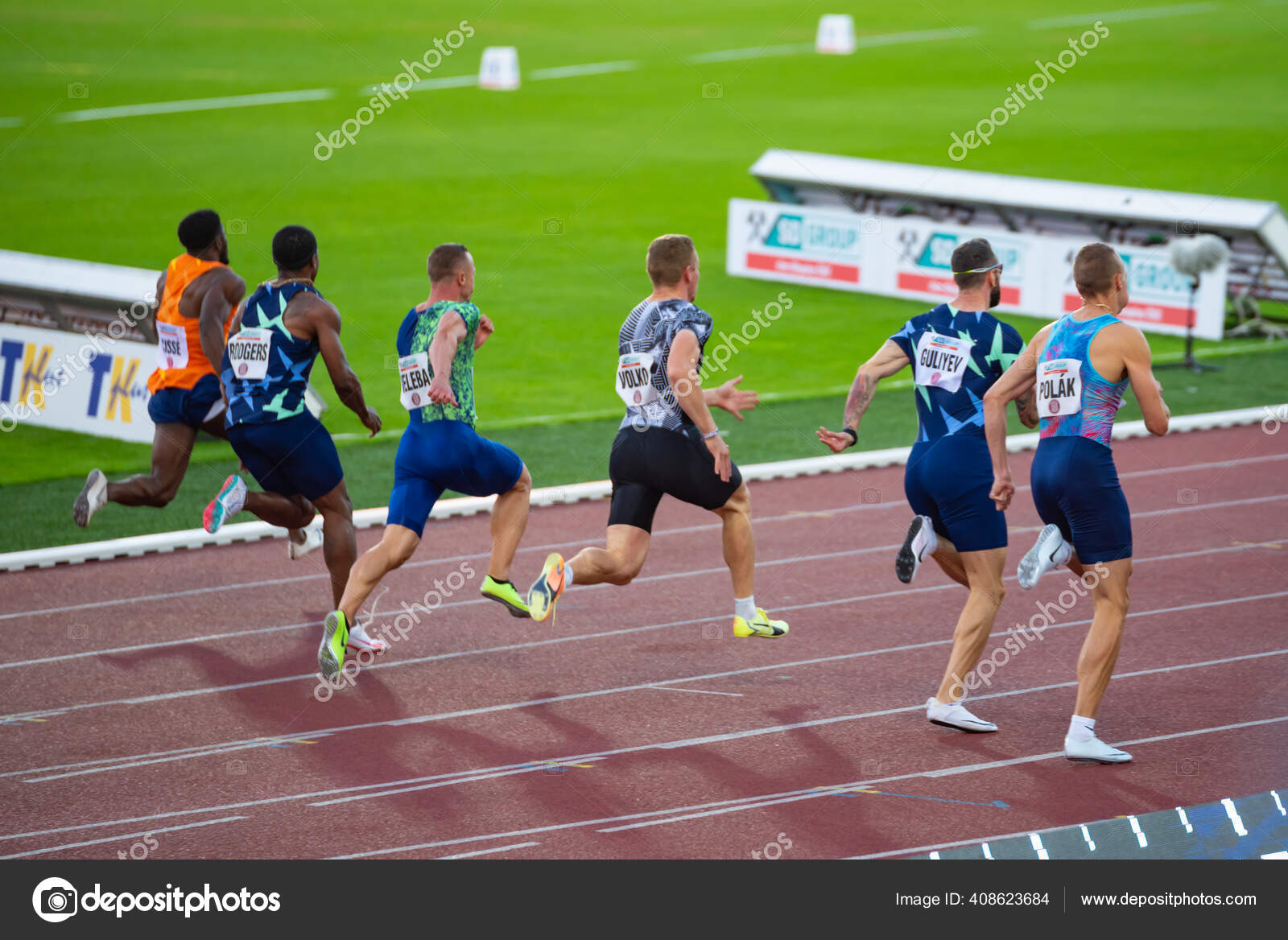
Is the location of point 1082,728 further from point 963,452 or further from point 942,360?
point 942,360

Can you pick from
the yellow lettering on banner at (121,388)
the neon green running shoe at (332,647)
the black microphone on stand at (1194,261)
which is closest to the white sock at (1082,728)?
the neon green running shoe at (332,647)

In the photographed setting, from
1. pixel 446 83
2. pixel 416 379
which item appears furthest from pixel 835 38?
pixel 416 379

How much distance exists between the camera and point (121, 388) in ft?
42.0

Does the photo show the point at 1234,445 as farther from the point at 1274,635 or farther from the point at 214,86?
the point at 214,86

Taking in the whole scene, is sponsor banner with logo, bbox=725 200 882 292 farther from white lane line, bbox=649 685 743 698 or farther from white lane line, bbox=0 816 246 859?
A: white lane line, bbox=0 816 246 859

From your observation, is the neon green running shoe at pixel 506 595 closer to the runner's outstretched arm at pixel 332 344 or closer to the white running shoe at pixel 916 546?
the runner's outstretched arm at pixel 332 344

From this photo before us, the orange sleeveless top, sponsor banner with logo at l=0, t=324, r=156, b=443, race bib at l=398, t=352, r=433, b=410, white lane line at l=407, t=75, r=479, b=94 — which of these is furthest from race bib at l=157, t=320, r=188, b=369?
white lane line at l=407, t=75, r=479, b=94

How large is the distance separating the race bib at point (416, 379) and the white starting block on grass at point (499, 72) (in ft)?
91.8

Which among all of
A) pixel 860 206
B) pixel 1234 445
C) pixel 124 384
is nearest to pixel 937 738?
pixel 1234 445

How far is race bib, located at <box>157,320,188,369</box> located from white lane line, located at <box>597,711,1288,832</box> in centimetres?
413

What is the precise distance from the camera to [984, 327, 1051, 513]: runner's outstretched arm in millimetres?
6836

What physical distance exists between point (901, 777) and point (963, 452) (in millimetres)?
1427
